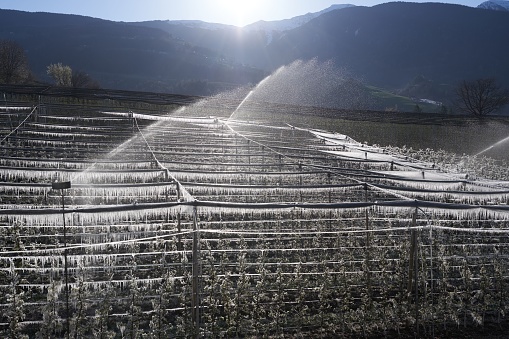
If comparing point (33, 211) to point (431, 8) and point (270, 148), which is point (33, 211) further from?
point (431, 8)

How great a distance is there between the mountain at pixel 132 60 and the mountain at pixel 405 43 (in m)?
33.4

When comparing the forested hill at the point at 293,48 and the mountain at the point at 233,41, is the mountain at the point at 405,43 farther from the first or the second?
the mountain at the point at 233,41

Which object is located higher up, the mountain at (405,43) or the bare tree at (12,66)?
the mountain at (405,43)

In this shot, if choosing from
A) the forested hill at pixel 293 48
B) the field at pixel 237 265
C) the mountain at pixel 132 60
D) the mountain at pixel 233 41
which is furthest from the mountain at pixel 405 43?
the field at pixel 237 265

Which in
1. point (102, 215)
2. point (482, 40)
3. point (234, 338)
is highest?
point (482, 40)

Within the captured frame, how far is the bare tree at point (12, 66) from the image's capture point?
129 ft

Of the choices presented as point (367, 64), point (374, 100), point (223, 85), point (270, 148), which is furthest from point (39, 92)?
point (367, 64)

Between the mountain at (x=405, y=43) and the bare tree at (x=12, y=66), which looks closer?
the bare tree at (x=12, y=66)

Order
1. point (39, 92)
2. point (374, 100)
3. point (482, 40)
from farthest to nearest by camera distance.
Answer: point (482, 40) < point (374, 100) < point (39, 92)

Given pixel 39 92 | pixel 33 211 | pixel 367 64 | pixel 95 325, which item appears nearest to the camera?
pixel 33 211

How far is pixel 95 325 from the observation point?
5.34 m

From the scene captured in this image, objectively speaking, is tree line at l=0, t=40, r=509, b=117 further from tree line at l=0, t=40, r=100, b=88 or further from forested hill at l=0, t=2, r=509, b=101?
forested hill at l=0, t=2, r=509, b=101

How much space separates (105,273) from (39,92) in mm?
20638

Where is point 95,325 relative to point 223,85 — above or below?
below
